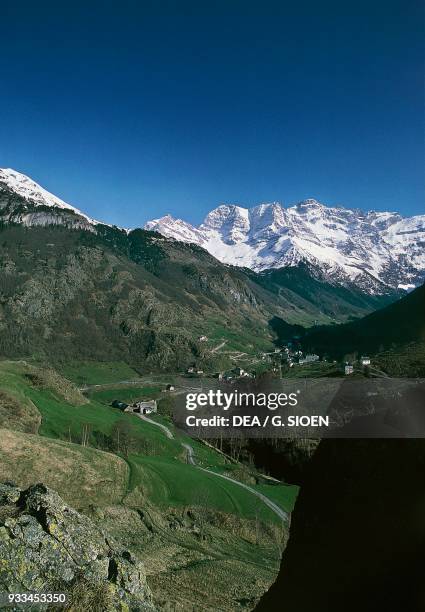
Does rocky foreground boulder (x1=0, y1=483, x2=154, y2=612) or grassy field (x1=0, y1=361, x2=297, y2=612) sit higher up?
rocky foreground boulder (x1=0, y1=483, x2=154, y2=612)

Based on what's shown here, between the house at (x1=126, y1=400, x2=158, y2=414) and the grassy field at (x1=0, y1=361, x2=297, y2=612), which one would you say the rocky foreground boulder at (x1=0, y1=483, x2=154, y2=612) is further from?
the house at (x1=126, y1=400, x2=158, y2=414)

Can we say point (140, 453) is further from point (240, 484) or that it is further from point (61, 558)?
point (61, 558)

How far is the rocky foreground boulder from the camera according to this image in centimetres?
1130

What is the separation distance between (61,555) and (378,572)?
27.0 feet

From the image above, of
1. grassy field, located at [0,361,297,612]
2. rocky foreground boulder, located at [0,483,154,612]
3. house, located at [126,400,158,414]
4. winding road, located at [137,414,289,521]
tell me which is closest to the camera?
rocky foreground boulder, located at [0,483,154,612]

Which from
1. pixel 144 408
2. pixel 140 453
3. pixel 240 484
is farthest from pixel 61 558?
pixel 144 408

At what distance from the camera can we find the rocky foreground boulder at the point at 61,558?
11.3 meters

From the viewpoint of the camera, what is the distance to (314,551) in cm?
1198

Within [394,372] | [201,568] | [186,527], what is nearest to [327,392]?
[394,372]

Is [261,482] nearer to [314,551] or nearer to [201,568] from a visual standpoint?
[201,568]

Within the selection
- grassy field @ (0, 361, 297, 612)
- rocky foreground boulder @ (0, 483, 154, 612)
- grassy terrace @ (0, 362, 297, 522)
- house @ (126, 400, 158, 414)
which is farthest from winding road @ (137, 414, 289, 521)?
rocky foreground boulder @ (0, 483, 154, 612)

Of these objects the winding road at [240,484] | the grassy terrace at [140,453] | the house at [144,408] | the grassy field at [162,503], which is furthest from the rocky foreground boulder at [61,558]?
the house at [144,408]

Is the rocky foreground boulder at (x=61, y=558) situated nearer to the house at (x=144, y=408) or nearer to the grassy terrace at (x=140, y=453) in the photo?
the grassy terrace at (x=140, y=453)

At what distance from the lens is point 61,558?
40.7 feet
